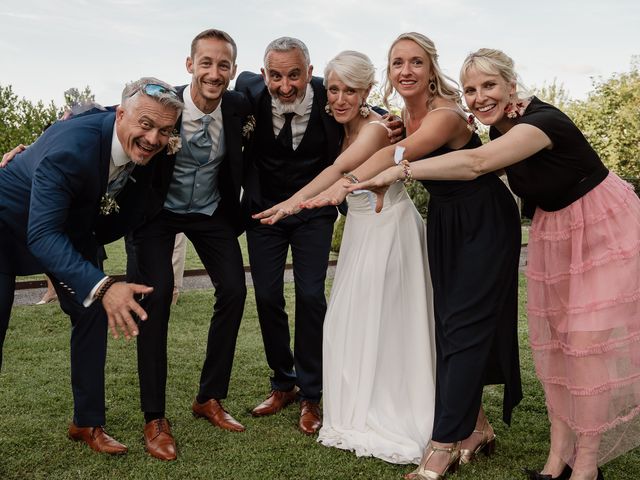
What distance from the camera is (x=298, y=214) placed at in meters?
4.59

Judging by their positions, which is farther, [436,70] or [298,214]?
[298,214]

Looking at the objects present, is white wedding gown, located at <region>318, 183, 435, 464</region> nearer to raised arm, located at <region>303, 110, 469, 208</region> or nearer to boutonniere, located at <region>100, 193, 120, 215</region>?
raised arm, located at <region>303, 110, 469, 208</region>

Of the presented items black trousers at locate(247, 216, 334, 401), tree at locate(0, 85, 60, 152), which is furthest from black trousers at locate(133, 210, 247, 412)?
tree at locate(0, 85, 60, 152)

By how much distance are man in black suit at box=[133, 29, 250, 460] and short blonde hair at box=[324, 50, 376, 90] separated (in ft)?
2.05

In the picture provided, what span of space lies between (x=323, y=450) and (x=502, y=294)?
1335 mm

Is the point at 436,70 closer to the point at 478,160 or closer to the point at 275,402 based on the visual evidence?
the point at 478,160

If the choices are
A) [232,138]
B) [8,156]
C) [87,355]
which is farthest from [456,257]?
[8,156]

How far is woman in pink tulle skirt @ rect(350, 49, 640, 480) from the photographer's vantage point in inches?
132

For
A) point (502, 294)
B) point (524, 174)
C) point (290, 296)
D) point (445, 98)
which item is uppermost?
point (445, 98)

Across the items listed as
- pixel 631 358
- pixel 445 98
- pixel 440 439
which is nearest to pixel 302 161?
pixel 445 98

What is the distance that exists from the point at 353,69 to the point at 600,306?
6.37 feet

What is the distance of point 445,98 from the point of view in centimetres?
380

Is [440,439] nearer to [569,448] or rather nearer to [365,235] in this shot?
[569,448]

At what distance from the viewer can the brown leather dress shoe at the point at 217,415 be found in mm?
4395
